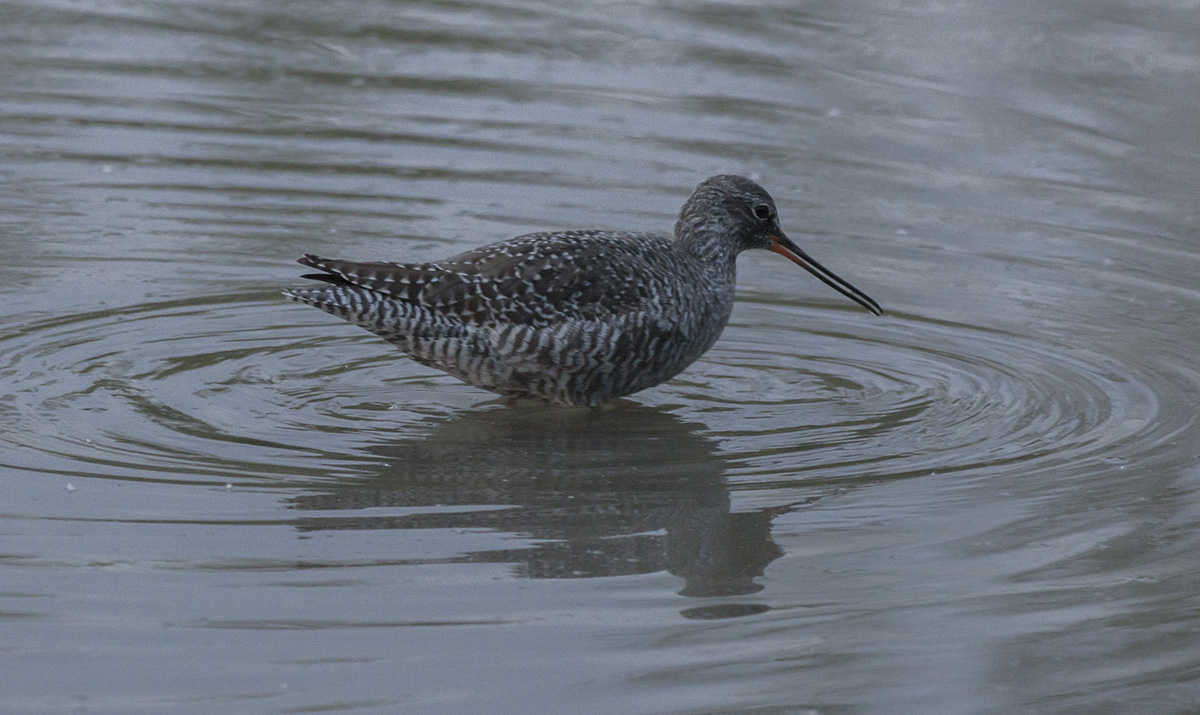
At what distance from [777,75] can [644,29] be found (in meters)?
1.59

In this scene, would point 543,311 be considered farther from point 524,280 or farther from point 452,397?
point 452,397

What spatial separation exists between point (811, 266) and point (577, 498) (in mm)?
3053

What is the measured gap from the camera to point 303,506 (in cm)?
730

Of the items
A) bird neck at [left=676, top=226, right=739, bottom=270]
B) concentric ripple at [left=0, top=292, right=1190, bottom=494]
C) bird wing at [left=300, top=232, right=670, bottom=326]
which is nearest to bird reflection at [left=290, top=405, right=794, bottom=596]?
concentric ripple at [left=0, top=292, right=1190, bottom=494]

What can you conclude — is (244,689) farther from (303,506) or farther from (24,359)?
(24,359)

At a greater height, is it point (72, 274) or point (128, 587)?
point (72, 274)

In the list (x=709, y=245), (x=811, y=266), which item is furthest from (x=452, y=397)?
(x=811, y=266)

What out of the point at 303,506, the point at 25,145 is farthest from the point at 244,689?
the point at 25,145

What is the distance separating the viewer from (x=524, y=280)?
29.0 feet

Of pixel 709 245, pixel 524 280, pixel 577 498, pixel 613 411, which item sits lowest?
pixel 577 498

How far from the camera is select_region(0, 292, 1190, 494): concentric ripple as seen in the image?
798 centimetres

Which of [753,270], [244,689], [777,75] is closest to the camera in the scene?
[244,689]

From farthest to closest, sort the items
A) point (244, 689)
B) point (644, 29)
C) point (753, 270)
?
point (644, 29)
point (753, 270)
point (244, 689)

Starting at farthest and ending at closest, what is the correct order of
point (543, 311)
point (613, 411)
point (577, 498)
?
point (613, 411) < point (543, 311) < point (577, 498)
